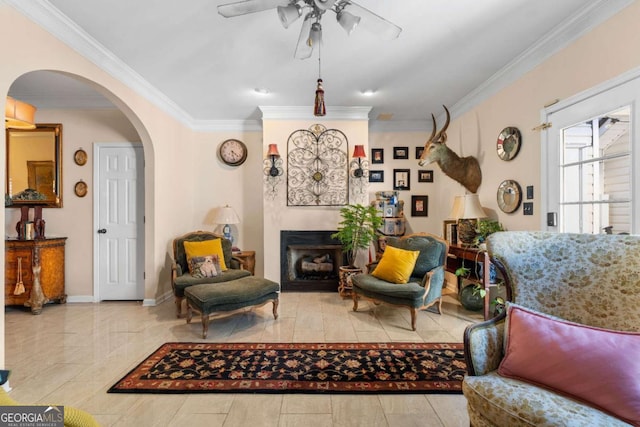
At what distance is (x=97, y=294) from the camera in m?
4.05

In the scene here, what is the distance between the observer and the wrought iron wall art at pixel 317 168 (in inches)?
180

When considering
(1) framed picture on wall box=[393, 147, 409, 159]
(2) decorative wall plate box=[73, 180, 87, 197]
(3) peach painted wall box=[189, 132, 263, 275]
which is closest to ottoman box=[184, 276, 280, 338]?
(3) peach painted wall box=[189, 132, 263, 275]

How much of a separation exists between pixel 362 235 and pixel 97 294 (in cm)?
368

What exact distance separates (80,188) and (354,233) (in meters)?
3.75

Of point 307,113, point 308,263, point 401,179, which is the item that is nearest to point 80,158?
point 307,113

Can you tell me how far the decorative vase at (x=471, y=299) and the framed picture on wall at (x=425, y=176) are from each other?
2111 mm

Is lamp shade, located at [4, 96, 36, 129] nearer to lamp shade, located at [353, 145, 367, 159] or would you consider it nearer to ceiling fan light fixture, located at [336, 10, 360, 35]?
ceiling fan light fixture, located at [336, 10, 360, 35]

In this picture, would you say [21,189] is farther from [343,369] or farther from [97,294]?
[343,369]

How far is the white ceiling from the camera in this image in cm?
228

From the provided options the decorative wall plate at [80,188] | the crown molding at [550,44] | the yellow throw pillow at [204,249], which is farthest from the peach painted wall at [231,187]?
the crown molding at [550,44]

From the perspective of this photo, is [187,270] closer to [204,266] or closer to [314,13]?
[204,266]

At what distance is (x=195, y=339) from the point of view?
2832 mm

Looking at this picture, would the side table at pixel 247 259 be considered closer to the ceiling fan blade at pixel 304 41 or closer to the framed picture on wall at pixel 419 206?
the framed picture on wall at pixel 419 206

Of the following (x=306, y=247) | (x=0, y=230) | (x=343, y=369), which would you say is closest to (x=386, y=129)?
(x=306, y=247)
